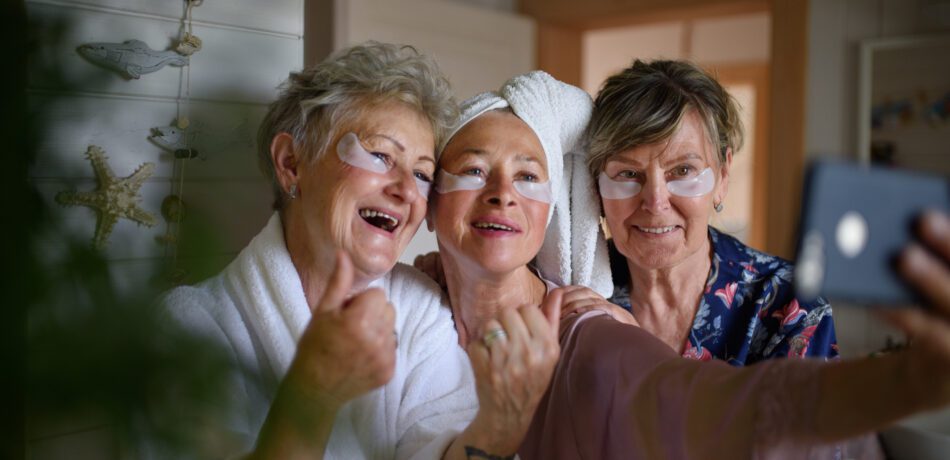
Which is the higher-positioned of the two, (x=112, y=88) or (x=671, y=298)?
(x=112, y=88)

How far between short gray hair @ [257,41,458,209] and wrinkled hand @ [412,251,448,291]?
10.8 inches

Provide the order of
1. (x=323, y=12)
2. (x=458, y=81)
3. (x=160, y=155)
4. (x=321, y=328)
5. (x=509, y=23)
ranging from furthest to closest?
(x=509, y=23)
(x=458, y=81)
(x=323, y=12)
(x=321, y=328)
(x=160, y=155)

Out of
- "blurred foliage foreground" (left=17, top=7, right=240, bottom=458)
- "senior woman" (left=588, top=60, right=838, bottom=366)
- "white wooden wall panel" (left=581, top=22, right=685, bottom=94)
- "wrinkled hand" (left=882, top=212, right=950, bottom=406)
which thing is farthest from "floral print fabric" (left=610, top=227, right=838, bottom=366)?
"white wooden wall panel" (left=581, top=22, right=685, bottom=94)

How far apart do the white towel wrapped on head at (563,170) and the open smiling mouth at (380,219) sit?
20 centimetres

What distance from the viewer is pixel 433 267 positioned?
130cm

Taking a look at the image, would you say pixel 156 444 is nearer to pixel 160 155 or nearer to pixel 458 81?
pixel 160 155

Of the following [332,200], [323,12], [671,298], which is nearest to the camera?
[332,200]

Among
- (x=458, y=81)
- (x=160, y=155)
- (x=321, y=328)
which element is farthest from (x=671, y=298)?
(x=458, y=81)

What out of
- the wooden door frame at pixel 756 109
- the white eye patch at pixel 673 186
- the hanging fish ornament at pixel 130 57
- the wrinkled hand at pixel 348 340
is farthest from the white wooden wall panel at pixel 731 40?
the hanging fish ornament at pixel 130 57

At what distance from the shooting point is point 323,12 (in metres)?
2.49

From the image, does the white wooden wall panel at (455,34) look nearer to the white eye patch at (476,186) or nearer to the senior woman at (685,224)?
the senior woman at (685,224)

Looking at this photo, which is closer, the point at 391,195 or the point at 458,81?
the point at 391,195

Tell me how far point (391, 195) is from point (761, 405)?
→ 1.73 feet

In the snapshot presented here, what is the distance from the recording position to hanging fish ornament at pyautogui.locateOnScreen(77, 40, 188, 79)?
361mm
